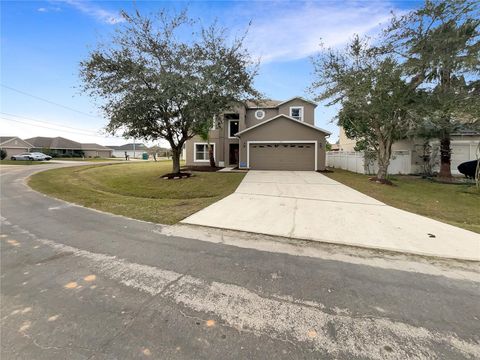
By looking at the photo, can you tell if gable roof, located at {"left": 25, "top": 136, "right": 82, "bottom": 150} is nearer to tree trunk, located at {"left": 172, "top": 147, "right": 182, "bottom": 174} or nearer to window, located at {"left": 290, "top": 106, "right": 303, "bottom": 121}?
tree trunk, located at {"left": 172, "top": 147, "right": 182, "bottom": 174}

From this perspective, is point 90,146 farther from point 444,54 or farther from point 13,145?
point 444,54

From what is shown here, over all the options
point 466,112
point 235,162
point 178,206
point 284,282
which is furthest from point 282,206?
point 235,162

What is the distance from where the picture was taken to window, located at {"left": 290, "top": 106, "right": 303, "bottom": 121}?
23.1 metres

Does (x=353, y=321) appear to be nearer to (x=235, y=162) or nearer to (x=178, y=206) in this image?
(x=178, y=206)

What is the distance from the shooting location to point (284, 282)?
3.27 meters

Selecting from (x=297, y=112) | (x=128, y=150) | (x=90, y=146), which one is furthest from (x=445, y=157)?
(x=128, y=150)

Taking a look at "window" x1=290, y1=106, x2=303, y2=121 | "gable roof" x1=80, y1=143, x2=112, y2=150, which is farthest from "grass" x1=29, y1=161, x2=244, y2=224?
"gable roof" x1=80, y1=143, x2=112, y2=150

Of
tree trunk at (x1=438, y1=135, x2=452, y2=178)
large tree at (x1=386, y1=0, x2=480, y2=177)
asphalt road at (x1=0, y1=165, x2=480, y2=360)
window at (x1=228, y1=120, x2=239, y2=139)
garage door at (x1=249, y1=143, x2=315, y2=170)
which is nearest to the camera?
asphalt road at (x1=0, y1=165, x2=480, y2=360)

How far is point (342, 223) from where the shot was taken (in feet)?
20.2

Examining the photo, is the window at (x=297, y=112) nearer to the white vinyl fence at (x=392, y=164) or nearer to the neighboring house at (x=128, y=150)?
the white vinyl fence at (x=392, y=164)

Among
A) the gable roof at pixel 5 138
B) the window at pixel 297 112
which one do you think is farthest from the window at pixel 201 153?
the gable roof at pixel 5 138

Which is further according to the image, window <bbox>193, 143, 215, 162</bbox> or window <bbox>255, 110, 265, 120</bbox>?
window <bbox>255, 110, 265, 120</bbox>

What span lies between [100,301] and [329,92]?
50.9ft

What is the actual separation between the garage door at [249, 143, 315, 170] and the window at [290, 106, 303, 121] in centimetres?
467
